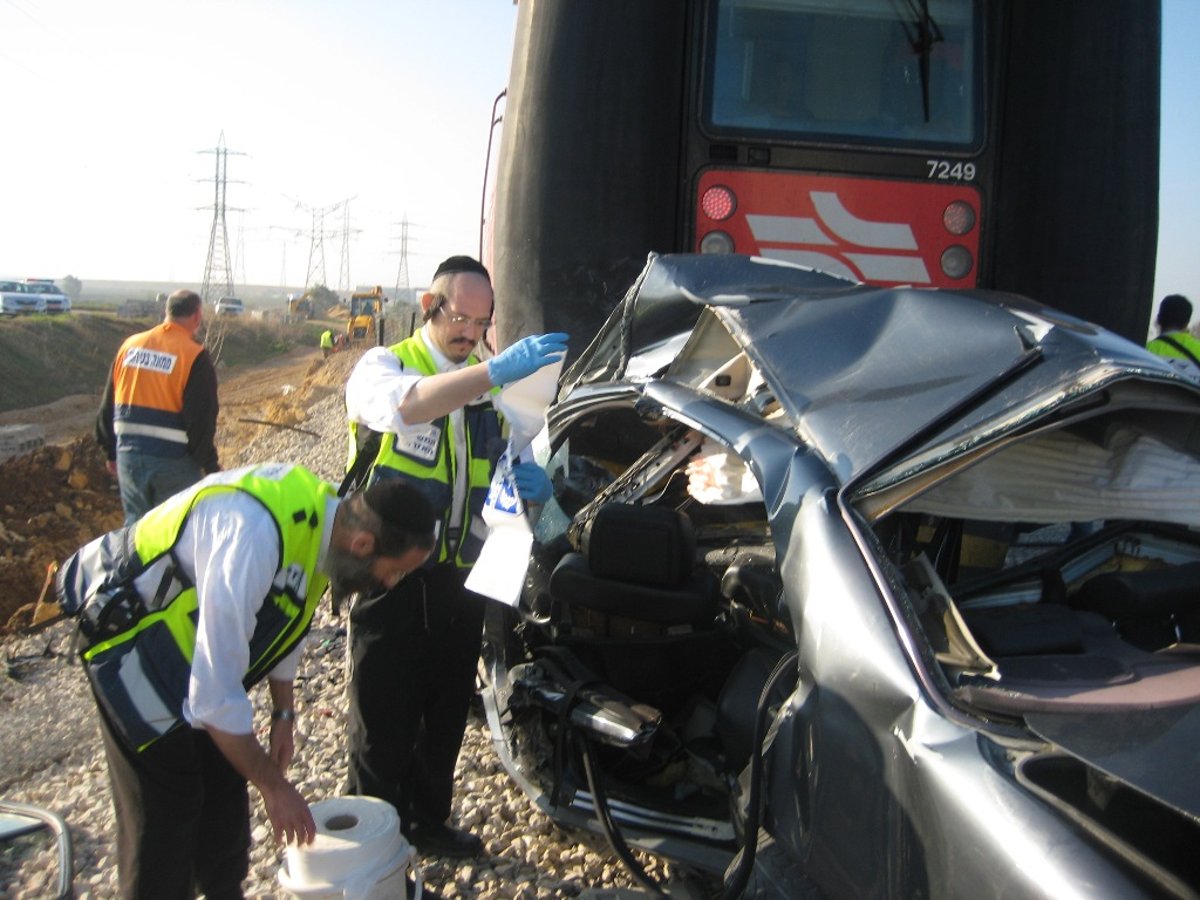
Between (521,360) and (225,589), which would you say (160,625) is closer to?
(225,589)

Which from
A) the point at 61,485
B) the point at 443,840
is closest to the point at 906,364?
the point at 443,840

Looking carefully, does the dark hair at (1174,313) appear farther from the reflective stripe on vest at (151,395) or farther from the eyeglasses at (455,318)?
the reflective stripe on vest at (151,395)

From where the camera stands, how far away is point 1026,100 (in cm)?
486

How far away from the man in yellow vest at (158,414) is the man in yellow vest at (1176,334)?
18.9ft

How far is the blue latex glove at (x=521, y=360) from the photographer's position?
9.86 ft

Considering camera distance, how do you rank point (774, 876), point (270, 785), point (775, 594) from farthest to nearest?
point (775, 594)
point (270, 785)
point (774, 876)

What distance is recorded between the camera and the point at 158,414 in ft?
20.2

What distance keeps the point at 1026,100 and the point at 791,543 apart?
3.71 meters

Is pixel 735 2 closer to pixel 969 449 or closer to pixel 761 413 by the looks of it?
pixel 761 413

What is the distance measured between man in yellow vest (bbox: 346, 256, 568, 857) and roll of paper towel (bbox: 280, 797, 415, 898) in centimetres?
64

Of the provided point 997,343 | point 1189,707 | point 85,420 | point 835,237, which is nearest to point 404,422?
point 997,343

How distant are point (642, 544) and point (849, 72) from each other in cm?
320

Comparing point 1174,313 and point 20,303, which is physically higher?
point 20,303

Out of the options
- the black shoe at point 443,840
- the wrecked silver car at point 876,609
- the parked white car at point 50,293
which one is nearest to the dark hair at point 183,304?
the wrecked silver car at point 876,609
